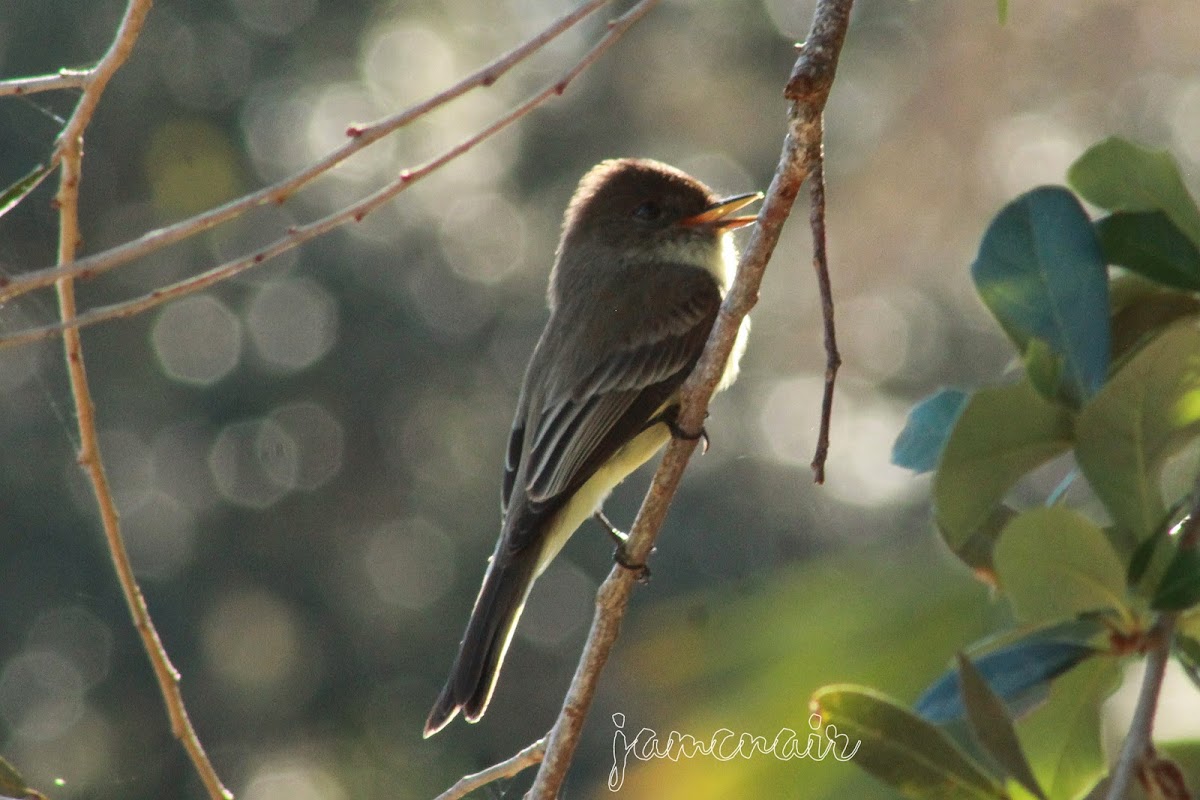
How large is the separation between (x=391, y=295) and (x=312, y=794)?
8.41 feet

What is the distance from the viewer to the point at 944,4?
1086cm

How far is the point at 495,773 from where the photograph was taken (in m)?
2.11

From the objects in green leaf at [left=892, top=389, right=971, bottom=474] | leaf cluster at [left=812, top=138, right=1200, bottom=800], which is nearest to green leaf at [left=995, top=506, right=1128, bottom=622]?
leaf cluster at [left=812, top=138, right=1200, bottom=800]

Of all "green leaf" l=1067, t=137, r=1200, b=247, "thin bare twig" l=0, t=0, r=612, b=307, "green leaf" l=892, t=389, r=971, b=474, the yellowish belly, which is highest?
the yellowish belly

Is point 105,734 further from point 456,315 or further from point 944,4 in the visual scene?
point 944,4

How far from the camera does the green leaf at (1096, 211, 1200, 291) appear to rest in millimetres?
1555

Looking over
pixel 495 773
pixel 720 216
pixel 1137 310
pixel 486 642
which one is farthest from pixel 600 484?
pixel 1137 310

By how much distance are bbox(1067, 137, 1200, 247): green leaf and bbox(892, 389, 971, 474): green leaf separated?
0.27 m

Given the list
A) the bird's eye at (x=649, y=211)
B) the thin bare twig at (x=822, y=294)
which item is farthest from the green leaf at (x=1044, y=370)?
the bird's eye at (x=649, y=211)

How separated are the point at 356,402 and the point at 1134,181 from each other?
21.3 ft

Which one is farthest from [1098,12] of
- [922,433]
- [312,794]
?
[922,433]

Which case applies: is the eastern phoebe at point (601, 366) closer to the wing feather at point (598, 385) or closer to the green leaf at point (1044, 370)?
the wing feather at point (598, 385)

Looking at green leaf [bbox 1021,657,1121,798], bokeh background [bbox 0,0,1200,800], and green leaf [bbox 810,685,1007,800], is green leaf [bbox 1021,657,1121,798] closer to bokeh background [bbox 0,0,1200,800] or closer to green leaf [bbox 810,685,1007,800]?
green leaf [bbox 810,685,1007,800]

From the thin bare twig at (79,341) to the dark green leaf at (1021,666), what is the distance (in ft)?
3.18
